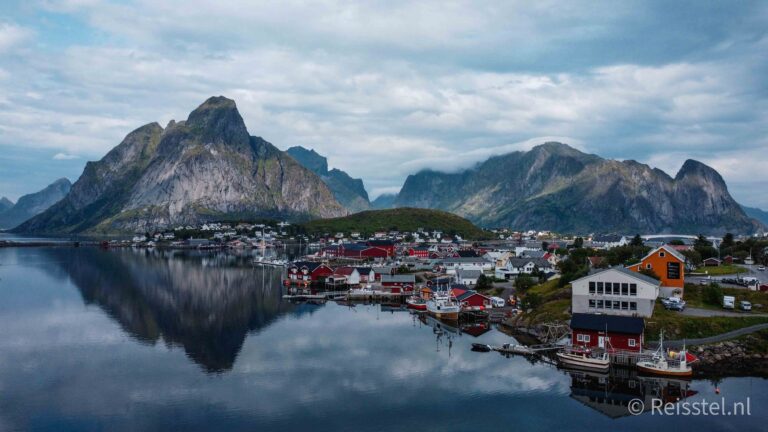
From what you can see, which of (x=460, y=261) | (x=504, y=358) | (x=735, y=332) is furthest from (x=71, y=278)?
(x=735, y=332)

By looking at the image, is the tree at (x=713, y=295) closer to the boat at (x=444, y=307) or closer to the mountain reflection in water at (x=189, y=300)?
the boat at (x=444, y=307)

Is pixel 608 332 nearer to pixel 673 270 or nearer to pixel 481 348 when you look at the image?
pixel 481 348

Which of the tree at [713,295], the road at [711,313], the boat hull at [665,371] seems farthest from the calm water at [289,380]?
the tree at [713,295]

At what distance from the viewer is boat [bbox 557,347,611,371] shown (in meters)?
34.9

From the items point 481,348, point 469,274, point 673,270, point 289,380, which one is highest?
point 673,270

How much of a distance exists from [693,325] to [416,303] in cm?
2945

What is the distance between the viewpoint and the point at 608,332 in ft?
120

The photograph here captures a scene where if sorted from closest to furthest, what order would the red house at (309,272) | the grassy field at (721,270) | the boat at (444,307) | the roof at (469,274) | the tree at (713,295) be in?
1. the tree at (713,295)
2. the boat at (444,307)
3. the grassy field at (721,270)
4. the roof at (469,274)
5. the red house at (309,272)

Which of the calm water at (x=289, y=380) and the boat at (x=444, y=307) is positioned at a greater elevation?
the boat at (x=444, y=307)

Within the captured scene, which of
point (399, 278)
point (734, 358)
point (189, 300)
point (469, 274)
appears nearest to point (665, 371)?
point (734, 358)

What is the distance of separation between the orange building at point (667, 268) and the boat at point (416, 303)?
2223cm

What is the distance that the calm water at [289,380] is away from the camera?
27.5 meters

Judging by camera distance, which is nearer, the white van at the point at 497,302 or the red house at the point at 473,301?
the red house at the point at 473,301

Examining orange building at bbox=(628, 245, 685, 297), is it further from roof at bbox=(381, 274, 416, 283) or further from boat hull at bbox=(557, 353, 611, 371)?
roof at bbox=(381, 274, 416, 283)
